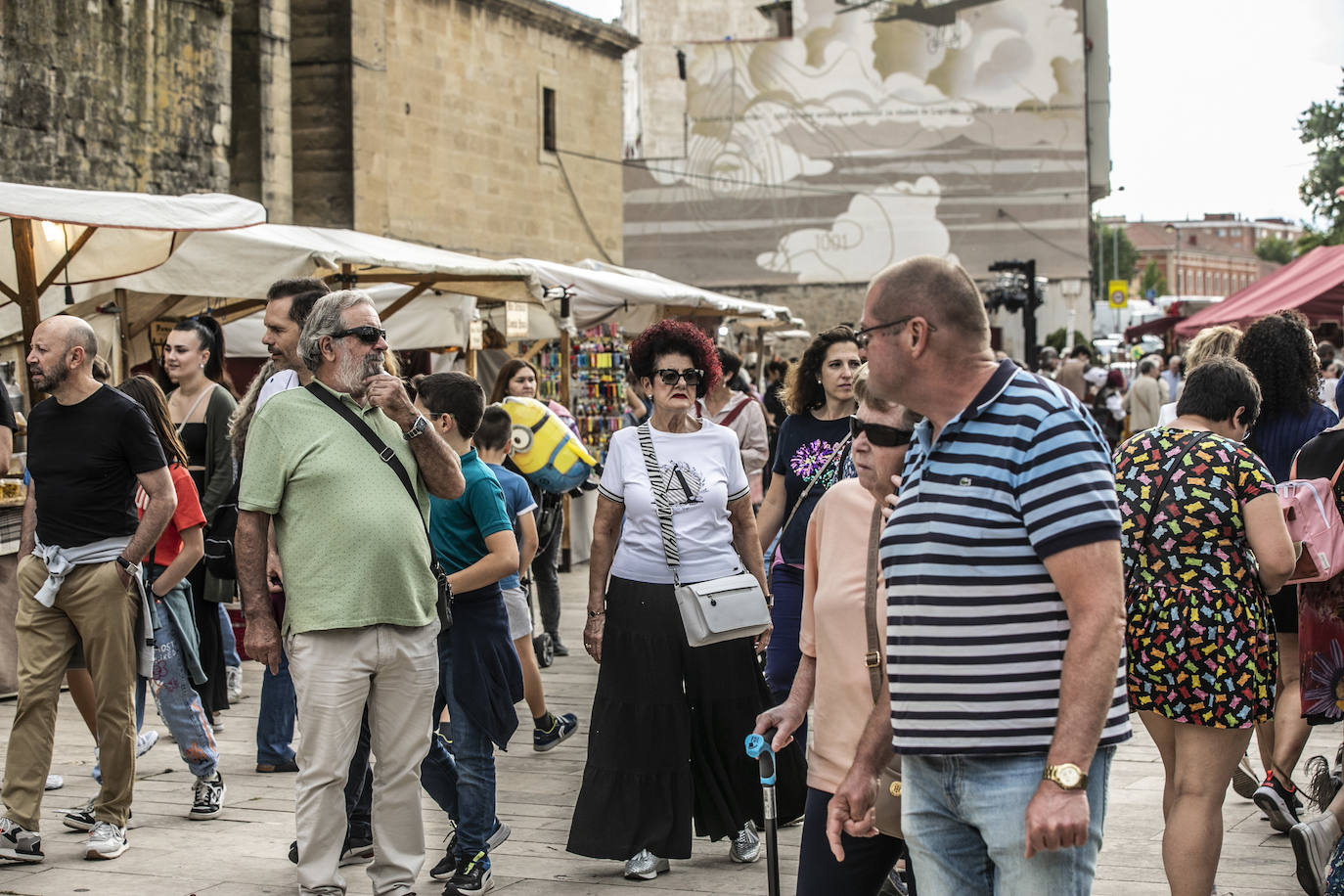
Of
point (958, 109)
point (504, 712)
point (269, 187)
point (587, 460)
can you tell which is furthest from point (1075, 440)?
point (958, 109)

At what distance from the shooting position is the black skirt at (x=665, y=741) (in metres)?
5.44

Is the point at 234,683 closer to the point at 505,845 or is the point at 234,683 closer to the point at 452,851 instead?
the point at 505,845

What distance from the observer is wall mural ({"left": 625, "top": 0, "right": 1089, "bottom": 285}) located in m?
46.6

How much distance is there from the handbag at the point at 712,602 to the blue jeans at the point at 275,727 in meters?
2.31

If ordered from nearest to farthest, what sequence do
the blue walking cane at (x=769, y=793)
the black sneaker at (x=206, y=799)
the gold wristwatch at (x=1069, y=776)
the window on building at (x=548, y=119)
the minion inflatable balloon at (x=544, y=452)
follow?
the gold wristwatch at (x=1069, y=776)
the blue walking cane at (x=769, y=793)
the black sneaker at (x=206, y=799)
the minion inflatable balloon at (x=544, y=452)
the window on building at (x=548, y=119)

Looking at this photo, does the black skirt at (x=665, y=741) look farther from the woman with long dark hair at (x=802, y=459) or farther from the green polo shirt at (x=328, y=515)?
the green polo shirt at (x=328, y=515)

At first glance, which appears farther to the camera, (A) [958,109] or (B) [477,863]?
(A) [958,109]

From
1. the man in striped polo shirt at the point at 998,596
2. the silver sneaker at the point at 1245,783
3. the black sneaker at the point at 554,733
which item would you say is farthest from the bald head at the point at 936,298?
the black sneaker at the point at 554,733

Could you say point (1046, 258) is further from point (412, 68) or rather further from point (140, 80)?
point (140, 80)

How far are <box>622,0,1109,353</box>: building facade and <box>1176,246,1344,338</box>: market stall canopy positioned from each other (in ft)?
81.2

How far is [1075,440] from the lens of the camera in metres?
2.70

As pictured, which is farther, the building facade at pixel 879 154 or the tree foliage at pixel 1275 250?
the tree foliage at pixel 1275 250

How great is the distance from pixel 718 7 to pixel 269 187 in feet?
111

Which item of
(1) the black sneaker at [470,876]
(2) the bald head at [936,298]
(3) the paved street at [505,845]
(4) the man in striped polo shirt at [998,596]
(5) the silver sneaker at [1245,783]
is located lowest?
(3) the paved street at [505,845]
